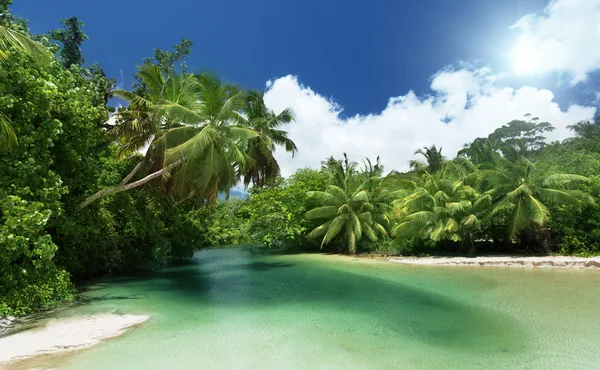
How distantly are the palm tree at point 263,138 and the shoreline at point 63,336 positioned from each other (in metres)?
9.21

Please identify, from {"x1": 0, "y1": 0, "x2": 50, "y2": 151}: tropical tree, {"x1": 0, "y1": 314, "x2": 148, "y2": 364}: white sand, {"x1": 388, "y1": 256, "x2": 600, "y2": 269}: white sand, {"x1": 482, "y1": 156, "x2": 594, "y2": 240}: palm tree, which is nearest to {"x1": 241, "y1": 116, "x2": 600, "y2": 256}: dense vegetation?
{"x1": 482, "y1": 156, "x2": 594, "y2": 240}: palm tree

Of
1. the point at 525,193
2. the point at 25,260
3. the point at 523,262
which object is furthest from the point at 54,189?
the point at 525,193

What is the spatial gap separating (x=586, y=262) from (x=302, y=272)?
11.5 metres

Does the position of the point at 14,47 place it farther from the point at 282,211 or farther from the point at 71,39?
the point at 282,211

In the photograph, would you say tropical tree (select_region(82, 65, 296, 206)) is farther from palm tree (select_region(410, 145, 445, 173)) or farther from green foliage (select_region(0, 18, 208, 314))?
palm tree (select_region(410, 145, 445, 173))

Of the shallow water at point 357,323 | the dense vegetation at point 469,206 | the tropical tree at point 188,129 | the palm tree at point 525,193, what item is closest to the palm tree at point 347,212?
the dense vegetation at point 469,206

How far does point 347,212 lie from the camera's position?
22.9 metres

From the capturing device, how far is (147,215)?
1439 centimetres

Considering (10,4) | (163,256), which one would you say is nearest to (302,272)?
(163,256)

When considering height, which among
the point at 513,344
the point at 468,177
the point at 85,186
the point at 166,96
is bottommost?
the point at 513,344

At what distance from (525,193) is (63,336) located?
18.5 metres

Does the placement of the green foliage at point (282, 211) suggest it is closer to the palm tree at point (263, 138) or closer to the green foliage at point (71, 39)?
the palm tree at point (263, 138)

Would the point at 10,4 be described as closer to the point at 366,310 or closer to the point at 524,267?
the point at 366,310

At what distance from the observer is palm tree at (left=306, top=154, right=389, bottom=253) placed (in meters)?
22.4
